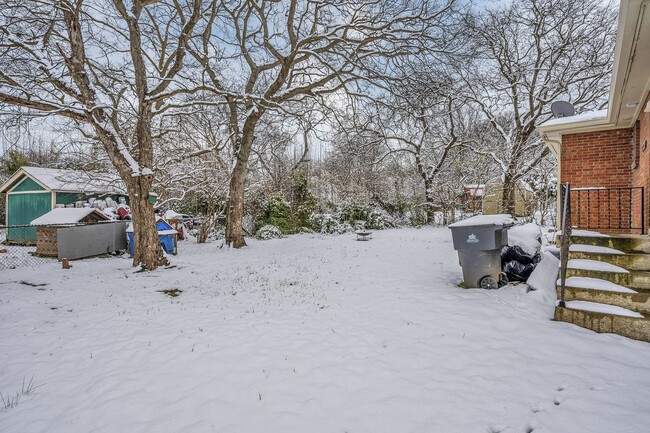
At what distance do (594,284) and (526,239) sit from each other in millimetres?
2245

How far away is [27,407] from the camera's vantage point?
8.36ft

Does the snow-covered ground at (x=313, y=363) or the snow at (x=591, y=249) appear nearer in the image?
the snow-covered ground at (x=313, y=363)

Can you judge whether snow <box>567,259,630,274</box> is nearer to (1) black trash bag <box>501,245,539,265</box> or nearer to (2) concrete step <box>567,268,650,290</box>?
(2) concrete step <box>567,268,650,290</box>

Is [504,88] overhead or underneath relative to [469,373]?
overhead

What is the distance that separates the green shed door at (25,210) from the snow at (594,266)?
59.3 ft

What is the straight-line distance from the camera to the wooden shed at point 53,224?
9.94m

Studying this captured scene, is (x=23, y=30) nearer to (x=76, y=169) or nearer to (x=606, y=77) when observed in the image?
(x=76, y=169)

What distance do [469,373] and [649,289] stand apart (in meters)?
2.85

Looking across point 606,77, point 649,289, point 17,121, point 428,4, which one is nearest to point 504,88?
point 606,77

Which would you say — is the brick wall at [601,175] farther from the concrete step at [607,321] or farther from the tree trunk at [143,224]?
the tree trunk at [143,224]

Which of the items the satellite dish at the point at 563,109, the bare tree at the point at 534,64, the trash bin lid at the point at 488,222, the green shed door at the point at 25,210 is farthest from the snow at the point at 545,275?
the green shed door at the point at 25,210

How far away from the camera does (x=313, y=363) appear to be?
10.4ft

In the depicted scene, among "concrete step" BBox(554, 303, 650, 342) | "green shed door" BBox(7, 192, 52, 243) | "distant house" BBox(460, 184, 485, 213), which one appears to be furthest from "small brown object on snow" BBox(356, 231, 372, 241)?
"green shed door" BBox(7, 192, 52, 243)

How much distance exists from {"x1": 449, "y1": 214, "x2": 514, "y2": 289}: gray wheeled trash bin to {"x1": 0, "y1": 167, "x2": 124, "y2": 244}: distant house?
1417 cm
